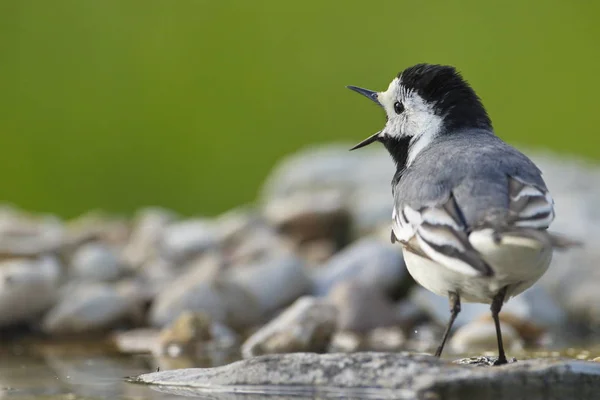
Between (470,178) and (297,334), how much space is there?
6.14 ft

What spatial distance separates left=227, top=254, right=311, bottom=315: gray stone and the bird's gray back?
2.46 metres

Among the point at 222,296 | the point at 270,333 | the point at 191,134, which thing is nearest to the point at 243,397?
the point at 270,333

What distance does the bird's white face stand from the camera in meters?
3.90

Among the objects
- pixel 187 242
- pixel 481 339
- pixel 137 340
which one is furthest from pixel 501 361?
pixel 187 242

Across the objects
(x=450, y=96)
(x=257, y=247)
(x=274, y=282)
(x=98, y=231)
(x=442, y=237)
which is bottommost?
(x=442, y=237)

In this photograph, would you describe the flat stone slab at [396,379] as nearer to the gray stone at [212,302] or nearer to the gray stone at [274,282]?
the gray stone at [212,302]

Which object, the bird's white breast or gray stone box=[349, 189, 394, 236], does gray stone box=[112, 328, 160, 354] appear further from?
gray stone box=[349, 189, 394, 236]

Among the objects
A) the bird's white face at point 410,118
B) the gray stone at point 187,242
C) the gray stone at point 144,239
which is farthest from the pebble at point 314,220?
the bird's white face at point 410,118

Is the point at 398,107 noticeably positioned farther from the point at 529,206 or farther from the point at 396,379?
the point at 396,379

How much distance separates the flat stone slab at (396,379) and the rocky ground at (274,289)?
1.65 m

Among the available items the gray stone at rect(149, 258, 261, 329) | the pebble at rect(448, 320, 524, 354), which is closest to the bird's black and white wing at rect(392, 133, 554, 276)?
the pebble at rect(448, 320, 524, 354)

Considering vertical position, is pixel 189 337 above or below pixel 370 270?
below

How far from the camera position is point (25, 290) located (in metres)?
5.70

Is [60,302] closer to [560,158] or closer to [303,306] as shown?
[303,306]
